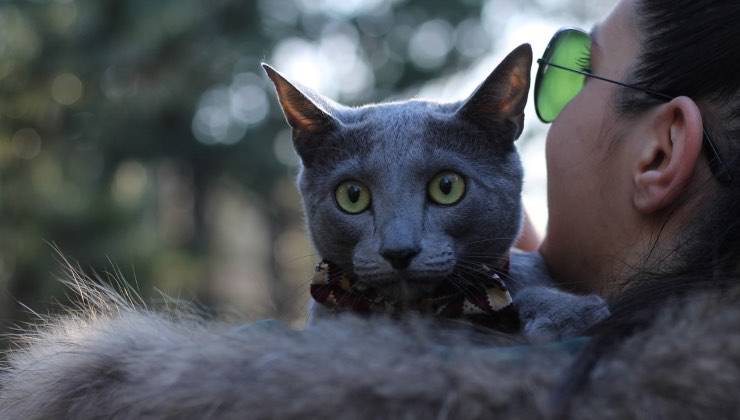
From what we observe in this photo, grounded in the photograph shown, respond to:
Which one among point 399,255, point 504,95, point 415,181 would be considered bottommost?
point 399,255

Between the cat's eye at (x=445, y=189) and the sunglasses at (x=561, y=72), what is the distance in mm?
235

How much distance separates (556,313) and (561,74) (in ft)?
1.53

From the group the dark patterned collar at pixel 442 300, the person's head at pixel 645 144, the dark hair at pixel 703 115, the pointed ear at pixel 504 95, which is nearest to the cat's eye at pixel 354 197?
the dark patterned collar at pixel 442 300

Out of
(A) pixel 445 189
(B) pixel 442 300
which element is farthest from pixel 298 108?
(B) pixel 442 300

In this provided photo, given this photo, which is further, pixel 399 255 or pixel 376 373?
pixel 399 255

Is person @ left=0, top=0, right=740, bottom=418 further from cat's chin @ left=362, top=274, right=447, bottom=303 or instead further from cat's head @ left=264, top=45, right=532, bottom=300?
cat's chin @ left=362, top=274, right=447, bottom=303

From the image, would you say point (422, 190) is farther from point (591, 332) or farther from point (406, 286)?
point (591, 332)

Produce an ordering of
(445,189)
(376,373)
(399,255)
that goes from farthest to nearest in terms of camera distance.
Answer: (445,189)
(399,255)
(376,373)

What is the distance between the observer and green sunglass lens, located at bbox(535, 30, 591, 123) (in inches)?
51.2

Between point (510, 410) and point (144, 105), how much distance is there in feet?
20.4

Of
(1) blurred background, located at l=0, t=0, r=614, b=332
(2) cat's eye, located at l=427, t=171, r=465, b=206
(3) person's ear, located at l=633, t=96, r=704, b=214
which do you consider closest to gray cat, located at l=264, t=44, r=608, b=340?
(2) cat's eye, located at l=427, t=171, r=465, b=206

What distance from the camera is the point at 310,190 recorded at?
1.40 metres

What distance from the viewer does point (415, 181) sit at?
1.26 m

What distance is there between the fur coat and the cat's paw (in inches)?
6.3
